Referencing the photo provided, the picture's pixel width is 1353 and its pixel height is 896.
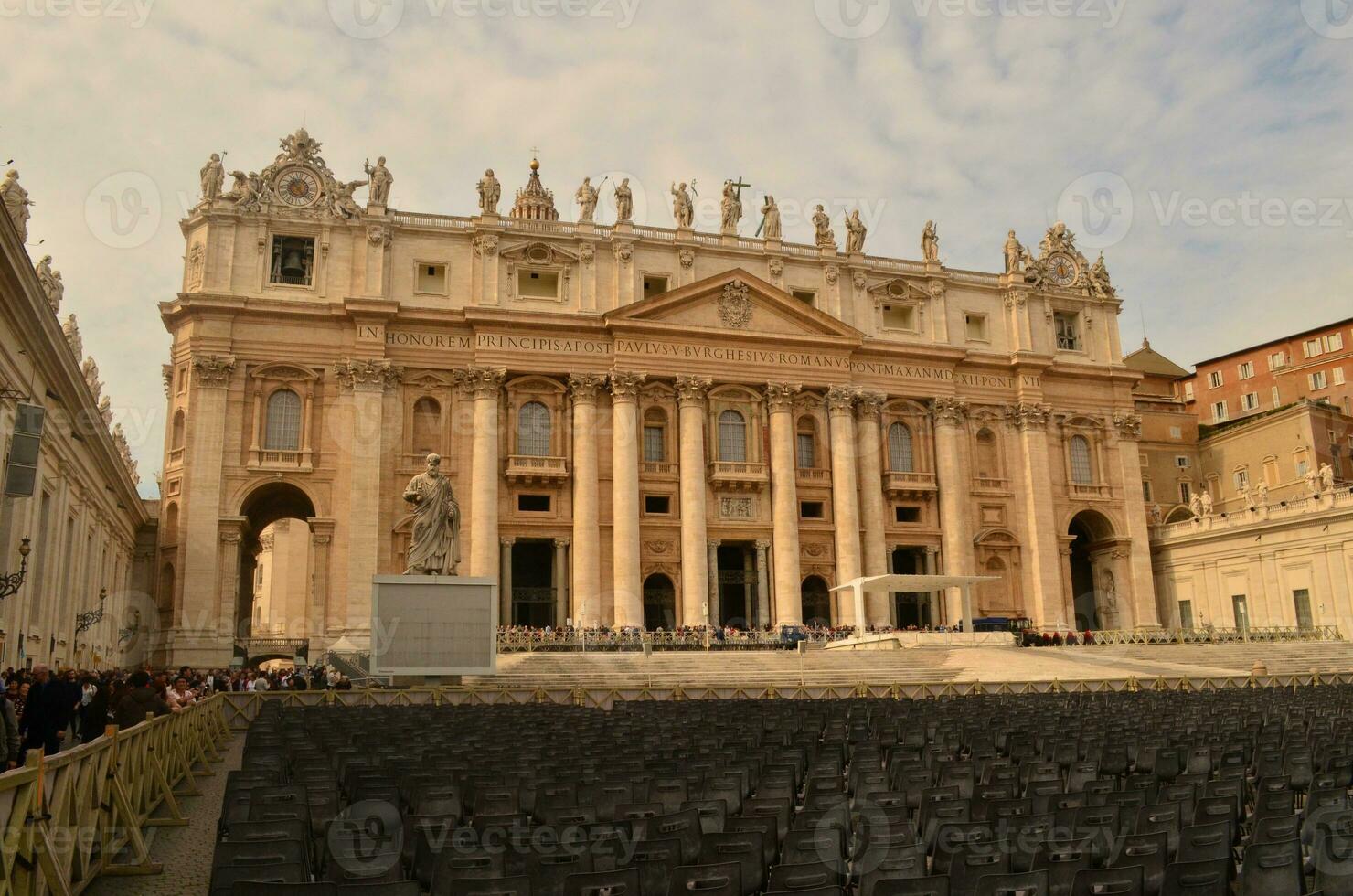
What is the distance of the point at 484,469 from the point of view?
50781mm

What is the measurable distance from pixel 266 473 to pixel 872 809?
148 feet

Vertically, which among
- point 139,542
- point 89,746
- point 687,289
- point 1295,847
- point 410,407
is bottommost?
point 1295,847

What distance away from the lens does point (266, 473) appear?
4956cm

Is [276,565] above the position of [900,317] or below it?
below

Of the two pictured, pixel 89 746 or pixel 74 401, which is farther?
pixel 74 401

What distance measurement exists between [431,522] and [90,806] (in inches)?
922

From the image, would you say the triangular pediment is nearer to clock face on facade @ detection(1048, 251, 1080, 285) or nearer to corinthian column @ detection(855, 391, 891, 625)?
corinthian column @ detection(855, 391, 891, 625)

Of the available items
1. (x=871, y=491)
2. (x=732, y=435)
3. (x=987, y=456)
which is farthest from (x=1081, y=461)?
(x=732, y=435)

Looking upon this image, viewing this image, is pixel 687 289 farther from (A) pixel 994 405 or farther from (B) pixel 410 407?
(A) pixel 994 405

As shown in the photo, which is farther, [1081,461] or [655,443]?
[1081,461]

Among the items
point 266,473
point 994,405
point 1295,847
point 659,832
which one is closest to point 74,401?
point 266,473

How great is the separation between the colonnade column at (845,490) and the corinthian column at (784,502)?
2089 millimetres

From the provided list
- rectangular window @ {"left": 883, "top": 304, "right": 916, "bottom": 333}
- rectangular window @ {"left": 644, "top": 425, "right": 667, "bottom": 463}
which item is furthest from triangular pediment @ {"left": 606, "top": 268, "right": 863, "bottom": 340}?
rectangular window @ {"left": 644, "top": 425, "right": 667, "bottom": 463}

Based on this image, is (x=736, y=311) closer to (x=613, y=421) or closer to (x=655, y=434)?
(x=655, y=434)
